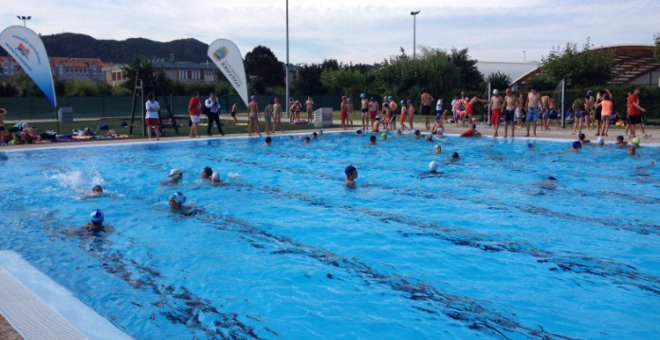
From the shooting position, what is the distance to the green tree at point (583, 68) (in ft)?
107

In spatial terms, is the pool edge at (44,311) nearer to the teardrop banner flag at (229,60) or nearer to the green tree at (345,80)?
the teardrop banner flag at (229,60)

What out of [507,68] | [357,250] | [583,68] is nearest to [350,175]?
[357,250]

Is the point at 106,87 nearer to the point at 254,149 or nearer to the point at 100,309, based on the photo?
the point at 254,149

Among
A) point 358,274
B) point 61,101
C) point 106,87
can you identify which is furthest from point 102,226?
point 106,87

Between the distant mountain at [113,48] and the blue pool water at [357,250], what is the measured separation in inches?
6276

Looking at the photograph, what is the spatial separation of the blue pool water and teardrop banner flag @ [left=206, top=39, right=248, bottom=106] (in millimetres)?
8669

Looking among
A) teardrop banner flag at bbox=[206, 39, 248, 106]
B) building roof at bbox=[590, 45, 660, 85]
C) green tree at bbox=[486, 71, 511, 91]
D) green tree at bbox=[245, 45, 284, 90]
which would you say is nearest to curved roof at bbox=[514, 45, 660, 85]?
building roof at bbox=[590, 45, 660, 85]

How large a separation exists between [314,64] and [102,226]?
56142 mm

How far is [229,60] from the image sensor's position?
21.0 metres

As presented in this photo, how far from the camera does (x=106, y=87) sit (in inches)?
2042

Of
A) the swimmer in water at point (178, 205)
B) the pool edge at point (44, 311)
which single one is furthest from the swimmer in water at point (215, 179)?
the pool edge at point (44, 311)

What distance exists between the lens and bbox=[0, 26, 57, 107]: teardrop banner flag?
16641 millimetres

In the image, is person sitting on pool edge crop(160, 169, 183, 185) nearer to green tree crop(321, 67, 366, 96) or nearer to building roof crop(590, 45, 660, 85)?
building roof crop(590, 45, 660, 85)

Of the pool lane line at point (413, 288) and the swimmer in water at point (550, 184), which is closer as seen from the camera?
the pool lane line at point (413, 288)
